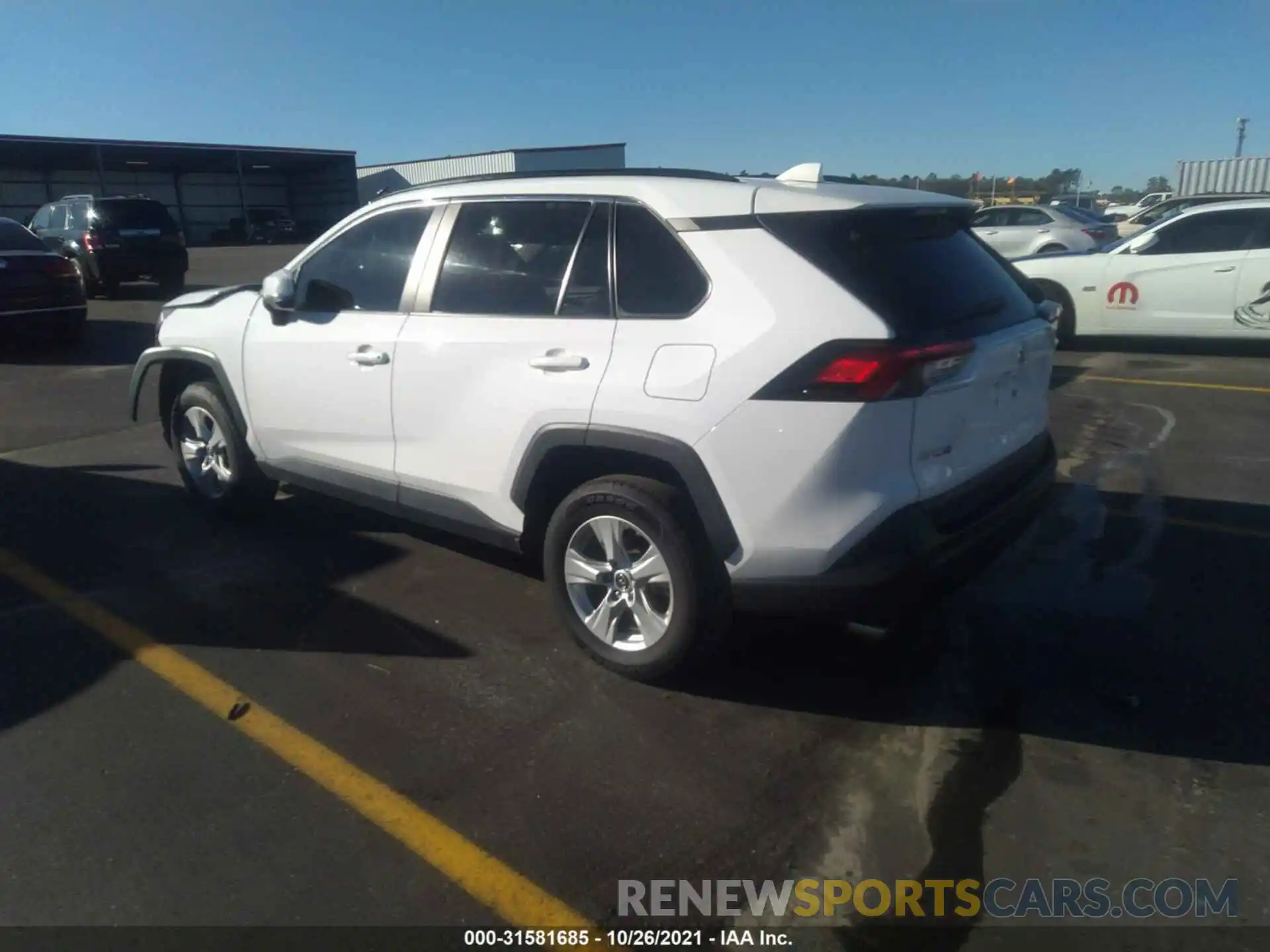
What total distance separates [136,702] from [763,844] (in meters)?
2.35

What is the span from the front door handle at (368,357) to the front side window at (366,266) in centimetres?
20

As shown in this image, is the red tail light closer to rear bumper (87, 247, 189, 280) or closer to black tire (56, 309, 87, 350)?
black tire (56, 309, 87, 350)

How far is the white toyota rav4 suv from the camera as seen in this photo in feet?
10.4

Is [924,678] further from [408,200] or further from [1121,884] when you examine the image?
[408,200]

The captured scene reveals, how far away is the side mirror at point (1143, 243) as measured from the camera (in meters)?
10.9

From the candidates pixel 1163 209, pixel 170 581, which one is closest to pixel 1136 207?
pixel 1163 209

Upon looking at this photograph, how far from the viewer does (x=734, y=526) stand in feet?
10.9

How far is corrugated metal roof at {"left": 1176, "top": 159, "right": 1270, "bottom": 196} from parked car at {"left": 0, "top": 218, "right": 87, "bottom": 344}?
101 feet

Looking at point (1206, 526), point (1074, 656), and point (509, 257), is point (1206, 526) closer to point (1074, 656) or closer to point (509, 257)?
point (1074, 656)

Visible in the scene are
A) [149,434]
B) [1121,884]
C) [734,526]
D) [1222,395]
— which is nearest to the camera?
[1121,884]

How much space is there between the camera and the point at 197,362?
214 inches

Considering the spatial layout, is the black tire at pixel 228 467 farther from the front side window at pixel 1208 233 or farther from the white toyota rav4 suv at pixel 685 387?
the front side window at pixel 1208 233

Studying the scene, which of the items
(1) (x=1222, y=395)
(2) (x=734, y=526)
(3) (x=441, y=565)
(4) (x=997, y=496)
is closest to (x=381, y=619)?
(3) (x=441, y=565)

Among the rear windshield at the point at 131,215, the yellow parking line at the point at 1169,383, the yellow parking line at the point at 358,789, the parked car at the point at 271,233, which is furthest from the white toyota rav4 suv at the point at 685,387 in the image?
the parked car at the point at 271,233
